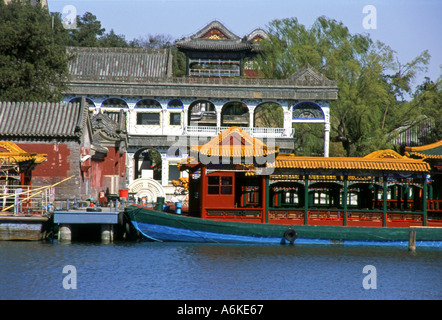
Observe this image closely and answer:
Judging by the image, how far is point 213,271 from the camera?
19.8 meters

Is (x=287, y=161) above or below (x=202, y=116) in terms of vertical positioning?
below

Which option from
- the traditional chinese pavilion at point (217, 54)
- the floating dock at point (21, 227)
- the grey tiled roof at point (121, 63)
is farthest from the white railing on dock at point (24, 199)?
the traditional chinese pavilion at point (217, 54)

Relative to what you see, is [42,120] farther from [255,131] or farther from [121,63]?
[121,63]

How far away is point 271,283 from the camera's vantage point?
729 inches

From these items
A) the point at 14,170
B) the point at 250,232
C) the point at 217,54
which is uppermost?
the point at 217,54

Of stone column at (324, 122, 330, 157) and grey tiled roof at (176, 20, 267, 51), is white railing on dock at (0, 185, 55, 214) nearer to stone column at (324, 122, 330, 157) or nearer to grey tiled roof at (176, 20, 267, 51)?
stone column at (324, 122, 330, 157)

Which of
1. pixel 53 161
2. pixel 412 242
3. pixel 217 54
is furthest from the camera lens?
pixel 217 54

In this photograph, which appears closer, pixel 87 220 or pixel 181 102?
pixel 87 220

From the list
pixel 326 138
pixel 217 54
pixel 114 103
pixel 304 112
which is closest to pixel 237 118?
pixel 217 54

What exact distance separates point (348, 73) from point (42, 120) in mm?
25425

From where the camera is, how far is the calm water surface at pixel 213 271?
56.9ft

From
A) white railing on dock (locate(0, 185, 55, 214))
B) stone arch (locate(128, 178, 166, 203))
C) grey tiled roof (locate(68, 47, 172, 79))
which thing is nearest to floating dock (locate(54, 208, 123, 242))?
white railing on dock (locate(0, 185, 55, 214))
